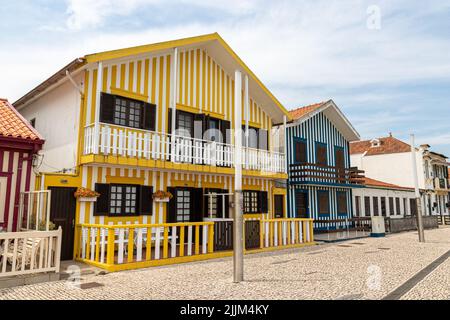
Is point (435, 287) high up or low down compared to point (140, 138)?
down

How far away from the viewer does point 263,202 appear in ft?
49.2

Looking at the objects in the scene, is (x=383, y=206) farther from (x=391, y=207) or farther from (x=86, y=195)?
(x=86, y=195)

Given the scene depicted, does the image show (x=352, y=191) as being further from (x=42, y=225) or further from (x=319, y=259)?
(x=42, y=225)

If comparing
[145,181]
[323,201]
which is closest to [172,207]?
[145,181]

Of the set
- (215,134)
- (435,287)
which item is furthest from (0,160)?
(435,287)

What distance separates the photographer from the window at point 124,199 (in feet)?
34.2

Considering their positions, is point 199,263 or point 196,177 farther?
point 196,177

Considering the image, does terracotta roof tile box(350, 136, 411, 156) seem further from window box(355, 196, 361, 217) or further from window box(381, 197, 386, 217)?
window box(355, 196, 361, 217)

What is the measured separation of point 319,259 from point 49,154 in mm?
9351

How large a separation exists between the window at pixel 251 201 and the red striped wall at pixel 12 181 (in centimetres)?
815

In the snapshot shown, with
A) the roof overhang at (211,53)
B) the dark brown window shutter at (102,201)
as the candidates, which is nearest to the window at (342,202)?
the roof overhang at (211,53)

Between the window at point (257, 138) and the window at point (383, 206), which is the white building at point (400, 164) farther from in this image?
the window at point (257, 138)

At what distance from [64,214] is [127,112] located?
12.2 feet

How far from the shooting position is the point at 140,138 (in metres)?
10.3
